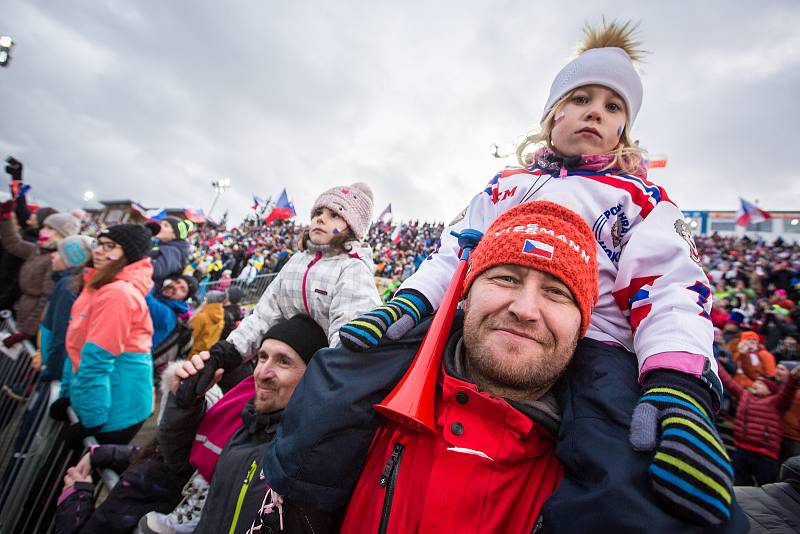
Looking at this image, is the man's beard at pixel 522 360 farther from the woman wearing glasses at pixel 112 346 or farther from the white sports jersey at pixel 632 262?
the woman wearing glasses at pixel 112 346

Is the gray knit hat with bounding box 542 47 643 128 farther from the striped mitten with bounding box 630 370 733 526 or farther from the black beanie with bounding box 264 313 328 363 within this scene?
the black beanie with bounding box 264 313 328 363

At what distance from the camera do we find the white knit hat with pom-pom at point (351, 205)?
2.83m

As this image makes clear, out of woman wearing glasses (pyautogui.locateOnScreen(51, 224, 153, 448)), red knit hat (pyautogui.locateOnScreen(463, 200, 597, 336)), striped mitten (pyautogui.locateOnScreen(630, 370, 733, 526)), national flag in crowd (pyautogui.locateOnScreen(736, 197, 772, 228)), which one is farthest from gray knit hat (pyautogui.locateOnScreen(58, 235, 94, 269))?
national flag in crowd (pyautogui.locateOnScreen(736, 197, 772, 228))

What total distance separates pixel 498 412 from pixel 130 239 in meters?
3.53

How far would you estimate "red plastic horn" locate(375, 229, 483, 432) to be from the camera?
46.0 inches

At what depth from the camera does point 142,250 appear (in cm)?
331

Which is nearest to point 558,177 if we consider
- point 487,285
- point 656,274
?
point 656,274

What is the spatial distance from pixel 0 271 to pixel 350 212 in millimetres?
6172

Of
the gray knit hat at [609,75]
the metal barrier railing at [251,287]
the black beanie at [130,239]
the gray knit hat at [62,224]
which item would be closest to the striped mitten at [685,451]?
the gray knit hat at [609,75]

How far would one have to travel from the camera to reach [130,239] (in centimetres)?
322

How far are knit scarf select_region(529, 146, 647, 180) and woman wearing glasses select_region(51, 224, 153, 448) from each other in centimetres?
330

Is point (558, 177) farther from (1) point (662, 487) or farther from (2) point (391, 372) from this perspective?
(1) point (662, 487)

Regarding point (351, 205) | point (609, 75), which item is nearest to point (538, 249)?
point (609, 75)

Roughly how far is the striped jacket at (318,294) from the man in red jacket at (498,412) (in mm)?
1075
